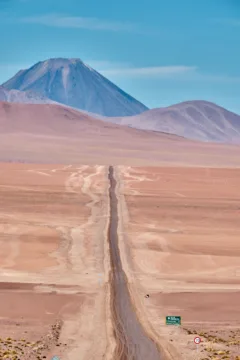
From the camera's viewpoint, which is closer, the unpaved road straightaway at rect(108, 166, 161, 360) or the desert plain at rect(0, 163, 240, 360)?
the unpaved road straightaway at rect(108, 166, 161, 360)

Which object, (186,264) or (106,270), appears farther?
(186,264)

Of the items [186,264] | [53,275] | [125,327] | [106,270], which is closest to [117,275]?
[106,270]

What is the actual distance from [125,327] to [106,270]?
14.8 m

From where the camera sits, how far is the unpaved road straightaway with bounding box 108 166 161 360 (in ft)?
97.1

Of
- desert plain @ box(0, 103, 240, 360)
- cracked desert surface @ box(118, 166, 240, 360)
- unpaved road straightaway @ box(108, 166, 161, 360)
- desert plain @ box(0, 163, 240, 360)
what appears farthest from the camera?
cracked desert surface @ box(118, 166, 240, 360)

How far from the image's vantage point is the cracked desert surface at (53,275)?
31.3m

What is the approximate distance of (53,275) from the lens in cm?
4681

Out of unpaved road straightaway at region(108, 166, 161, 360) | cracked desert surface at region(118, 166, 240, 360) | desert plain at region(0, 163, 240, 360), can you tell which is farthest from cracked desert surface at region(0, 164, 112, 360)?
cracked desert surface at region(118, 166, 240, 360)

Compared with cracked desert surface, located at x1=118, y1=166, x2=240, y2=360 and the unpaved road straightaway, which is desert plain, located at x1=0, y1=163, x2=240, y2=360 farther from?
the unpaved road straightaway

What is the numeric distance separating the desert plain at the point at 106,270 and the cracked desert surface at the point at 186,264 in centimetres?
6

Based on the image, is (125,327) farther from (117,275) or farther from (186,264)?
(186,264)

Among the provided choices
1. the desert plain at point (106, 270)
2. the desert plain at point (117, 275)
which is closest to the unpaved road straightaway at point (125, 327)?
the desert plain at point (117, 275)

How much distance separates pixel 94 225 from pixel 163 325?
36.6 metres

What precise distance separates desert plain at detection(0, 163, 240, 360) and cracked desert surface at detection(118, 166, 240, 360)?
0.20 ft
